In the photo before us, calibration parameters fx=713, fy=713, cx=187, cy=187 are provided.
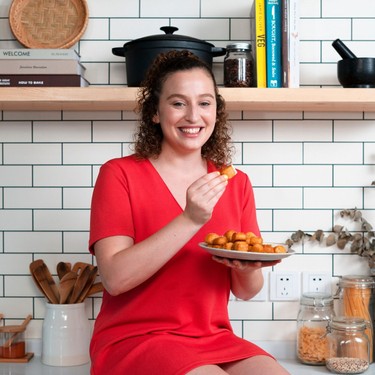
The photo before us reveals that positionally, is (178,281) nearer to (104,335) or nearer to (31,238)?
(104,335)

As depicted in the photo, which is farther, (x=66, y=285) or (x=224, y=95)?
(x=66, y=285)

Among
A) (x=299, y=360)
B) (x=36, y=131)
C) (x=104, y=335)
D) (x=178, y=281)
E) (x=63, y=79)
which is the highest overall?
(x=63, y=79)

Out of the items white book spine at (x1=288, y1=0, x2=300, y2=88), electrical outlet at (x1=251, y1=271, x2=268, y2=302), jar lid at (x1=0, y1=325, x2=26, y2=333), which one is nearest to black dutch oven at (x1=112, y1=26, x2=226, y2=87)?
white book spine at (x1=288, y1=0, x2=300, y2=88)

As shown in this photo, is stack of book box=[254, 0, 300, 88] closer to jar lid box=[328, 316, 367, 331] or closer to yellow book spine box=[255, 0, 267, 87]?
yellow book spine box=[255, 0, 267, 87]

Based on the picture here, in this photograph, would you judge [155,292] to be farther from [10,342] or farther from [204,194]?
[10,342]

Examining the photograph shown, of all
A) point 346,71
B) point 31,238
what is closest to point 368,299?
point 346,71

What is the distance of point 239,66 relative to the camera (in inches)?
95.5

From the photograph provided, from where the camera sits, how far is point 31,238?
265 cm

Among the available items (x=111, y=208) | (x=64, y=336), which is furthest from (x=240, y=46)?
(x=64, y=336)

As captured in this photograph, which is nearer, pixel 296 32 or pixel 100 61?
pixel 296 32

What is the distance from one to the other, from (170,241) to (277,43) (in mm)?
893

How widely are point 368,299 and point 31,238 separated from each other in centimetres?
124

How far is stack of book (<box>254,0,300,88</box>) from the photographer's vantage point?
2.37 m

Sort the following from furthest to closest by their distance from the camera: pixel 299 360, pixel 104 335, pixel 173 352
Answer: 1. pixel 299 360
2. pixel 104 335
3. pixel 173 352
